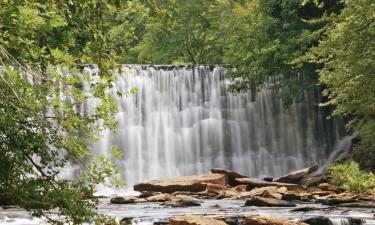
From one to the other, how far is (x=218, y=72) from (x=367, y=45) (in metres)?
16.5

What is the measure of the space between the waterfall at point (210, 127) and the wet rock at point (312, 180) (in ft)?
20.9

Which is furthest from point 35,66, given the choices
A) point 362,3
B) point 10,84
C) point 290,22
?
point 290,22

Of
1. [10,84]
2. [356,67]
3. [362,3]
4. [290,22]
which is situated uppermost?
[290,22]

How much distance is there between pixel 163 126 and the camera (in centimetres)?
3108

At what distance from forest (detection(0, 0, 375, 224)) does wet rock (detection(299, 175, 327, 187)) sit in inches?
47.3

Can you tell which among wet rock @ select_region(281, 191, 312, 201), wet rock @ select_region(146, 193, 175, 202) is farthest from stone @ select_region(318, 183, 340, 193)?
wet rock @ select_region(146, 193, 175, 202)

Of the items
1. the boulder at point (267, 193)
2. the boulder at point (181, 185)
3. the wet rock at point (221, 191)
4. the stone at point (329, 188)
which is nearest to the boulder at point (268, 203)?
the boulder at point (267, 193)

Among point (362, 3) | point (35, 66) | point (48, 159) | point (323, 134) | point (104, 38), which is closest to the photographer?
point (104, 38)

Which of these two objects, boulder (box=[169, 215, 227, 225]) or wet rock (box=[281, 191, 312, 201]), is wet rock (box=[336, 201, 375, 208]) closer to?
wet rock (box=[281, 191, 312, 201])

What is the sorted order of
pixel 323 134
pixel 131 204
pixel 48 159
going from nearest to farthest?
1. pixel 48 159
2. pixel 131 204
3. pixel 323 134

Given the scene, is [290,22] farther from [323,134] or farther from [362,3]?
[362,3]

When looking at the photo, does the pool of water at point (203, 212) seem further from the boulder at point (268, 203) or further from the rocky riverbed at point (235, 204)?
the boulder at point (268, 203)

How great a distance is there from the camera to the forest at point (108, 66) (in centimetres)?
561

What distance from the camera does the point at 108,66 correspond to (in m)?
5.77
